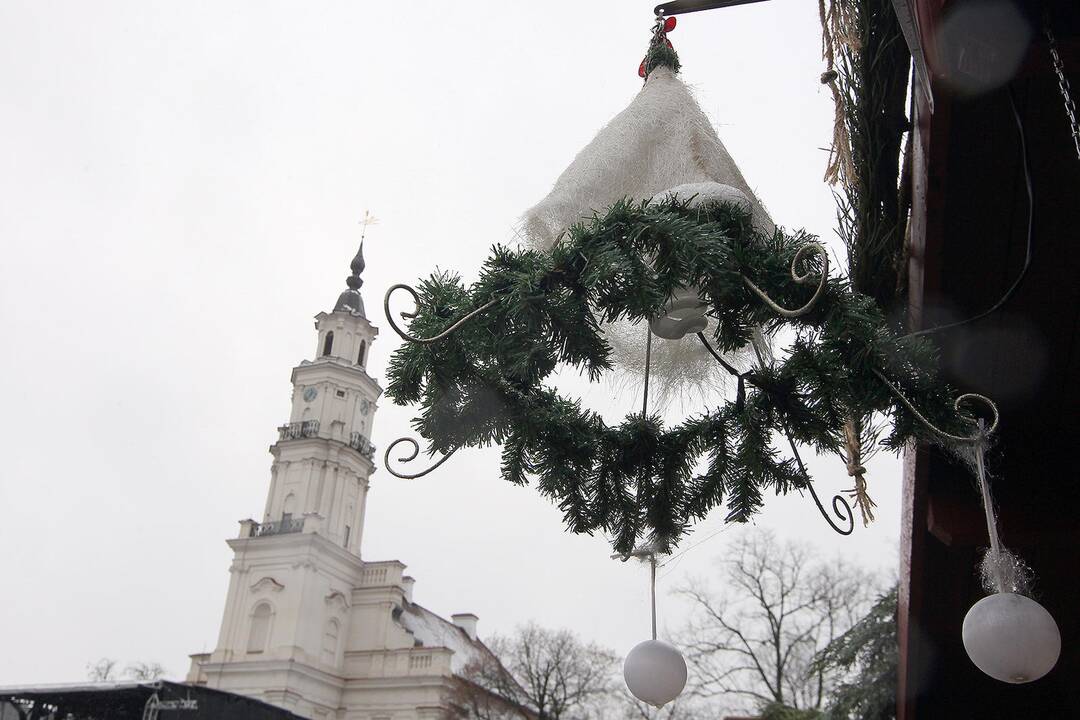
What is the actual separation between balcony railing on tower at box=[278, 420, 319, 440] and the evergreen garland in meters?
43.4

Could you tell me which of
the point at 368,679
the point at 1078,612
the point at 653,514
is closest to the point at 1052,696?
the point at 1078,612

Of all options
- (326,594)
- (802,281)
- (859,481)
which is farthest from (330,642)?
(802,281)

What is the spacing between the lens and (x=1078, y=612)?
323cm

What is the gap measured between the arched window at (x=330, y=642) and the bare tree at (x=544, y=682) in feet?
27.1

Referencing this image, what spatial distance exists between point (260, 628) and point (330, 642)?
3.15 m

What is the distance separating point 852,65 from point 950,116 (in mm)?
725

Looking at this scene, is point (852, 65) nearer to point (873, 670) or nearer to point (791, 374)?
point (791, 374)

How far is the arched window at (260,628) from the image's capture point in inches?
1566

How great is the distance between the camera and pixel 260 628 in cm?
4028

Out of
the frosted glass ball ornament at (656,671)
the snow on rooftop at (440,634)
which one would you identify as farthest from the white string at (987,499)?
the snow on rooftop at (440,634)

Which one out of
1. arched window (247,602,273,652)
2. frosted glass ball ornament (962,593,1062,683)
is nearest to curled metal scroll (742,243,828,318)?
frosted glass ball ornament (962,593,1062,683)

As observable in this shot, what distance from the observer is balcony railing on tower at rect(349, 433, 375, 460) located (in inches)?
1781

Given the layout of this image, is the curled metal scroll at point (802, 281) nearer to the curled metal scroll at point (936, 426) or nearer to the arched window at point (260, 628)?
the curled metal scroll at point (936, 426)

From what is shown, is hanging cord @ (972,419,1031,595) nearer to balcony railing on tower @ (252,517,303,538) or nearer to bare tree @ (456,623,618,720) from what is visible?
bare tree @ (456,623,618,720)
